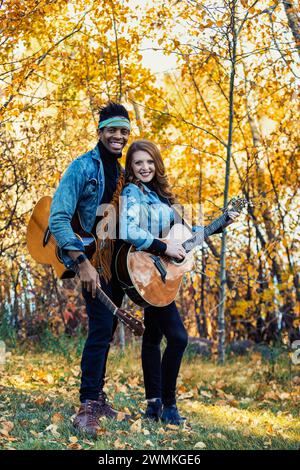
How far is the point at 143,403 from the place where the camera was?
503cm

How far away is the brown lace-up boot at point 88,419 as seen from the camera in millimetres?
3941

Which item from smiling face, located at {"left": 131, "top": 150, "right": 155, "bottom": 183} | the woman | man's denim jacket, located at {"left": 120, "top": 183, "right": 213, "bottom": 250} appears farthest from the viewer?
smiling face, located at {"left": 131, "top": 150, "right": 155, "bottom": 183}

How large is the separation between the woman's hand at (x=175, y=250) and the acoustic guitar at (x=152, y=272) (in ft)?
0.15

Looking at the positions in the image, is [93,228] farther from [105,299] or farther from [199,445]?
[199,445]

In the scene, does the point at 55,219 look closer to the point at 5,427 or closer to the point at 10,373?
the point at 5,427

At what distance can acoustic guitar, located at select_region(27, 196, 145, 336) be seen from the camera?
158 inches

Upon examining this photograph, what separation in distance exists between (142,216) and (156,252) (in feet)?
0.76

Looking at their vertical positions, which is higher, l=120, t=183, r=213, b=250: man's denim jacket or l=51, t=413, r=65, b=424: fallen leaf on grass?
l=120, t=183, r=213, b=250: man's denim jacket

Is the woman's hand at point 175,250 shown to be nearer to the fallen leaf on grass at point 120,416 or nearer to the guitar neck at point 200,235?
the guitar neck at point 200,235

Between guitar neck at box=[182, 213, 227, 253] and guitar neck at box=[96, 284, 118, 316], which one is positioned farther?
guitar neck at box=[182, 213, 227, 253]

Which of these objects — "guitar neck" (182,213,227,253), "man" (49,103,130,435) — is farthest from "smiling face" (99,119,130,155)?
"guitar neck" (182,213,227,253)

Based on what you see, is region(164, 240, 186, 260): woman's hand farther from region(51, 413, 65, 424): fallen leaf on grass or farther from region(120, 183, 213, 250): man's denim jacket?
region(51, 413, 65, 424): fallen leaf on grass

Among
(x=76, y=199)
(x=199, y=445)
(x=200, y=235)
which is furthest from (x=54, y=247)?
(x=199, y=445)

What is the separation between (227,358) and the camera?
24.7 ft
